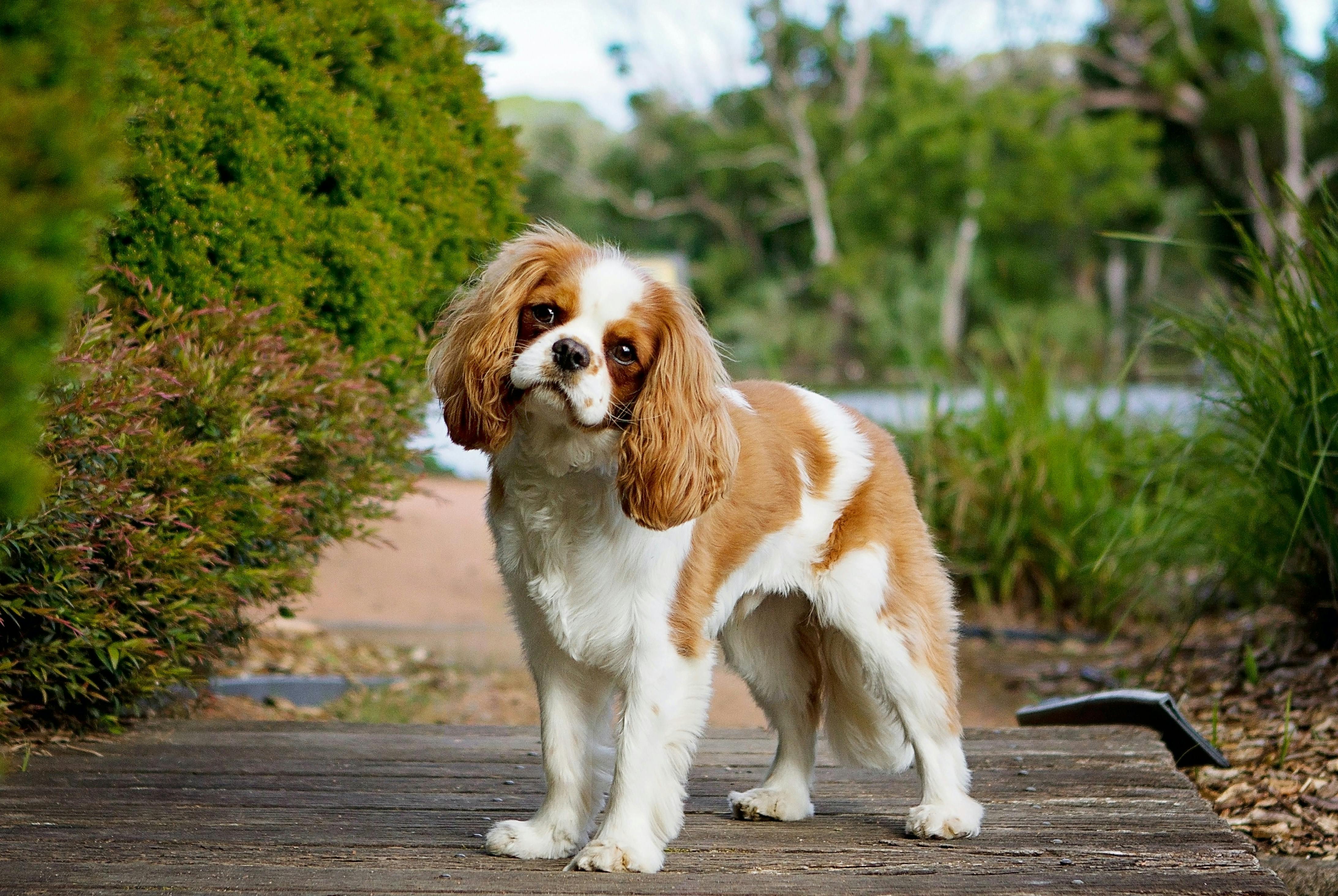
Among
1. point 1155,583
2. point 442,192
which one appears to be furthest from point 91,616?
point 1155,583

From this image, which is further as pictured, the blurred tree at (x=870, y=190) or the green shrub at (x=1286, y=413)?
the blurred tree at (x=870, y=190)

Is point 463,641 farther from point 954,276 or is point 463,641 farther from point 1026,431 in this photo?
point 954,276

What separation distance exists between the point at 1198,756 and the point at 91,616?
3.54 m

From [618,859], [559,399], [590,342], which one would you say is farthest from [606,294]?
[618,859]

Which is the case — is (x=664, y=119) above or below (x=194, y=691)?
above

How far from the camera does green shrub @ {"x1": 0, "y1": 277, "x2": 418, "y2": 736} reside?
138 inches

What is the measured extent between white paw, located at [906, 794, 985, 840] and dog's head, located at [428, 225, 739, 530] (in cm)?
106

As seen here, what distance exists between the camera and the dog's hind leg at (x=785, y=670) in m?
3.57

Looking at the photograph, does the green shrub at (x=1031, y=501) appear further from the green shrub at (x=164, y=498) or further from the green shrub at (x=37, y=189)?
the green shrub at (x=37, y=189)

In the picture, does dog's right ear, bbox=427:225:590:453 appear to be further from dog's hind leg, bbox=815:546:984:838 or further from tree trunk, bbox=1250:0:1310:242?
tree trunk, bbox=1250:0:1310:242

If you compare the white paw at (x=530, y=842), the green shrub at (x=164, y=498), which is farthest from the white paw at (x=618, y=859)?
the green shrub at (x=164, y=498)

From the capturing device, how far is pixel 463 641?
7.52 metres

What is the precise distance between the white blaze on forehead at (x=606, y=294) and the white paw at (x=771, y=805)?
1.44m

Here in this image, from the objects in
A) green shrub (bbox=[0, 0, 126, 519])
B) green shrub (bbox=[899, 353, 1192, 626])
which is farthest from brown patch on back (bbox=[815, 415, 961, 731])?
green shrub (bbox=[899, 353, 1192, 626])
